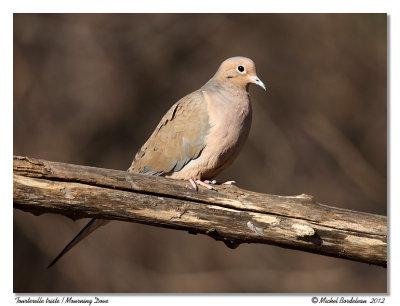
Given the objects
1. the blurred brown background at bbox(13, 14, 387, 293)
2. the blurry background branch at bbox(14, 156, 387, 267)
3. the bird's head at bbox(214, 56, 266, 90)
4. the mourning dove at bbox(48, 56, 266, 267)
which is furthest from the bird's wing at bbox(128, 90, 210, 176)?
the blurred brown background at bbox(13, 14, 387, 293)

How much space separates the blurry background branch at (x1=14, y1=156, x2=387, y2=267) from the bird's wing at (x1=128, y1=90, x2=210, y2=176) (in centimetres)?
48

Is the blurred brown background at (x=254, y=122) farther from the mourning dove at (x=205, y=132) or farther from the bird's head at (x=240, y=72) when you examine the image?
the bird's head at (x=240, y=72)

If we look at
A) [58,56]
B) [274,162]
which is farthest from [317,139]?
Answer: [58,56]

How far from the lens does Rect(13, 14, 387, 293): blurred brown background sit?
6.27 metres

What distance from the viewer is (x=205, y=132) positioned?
3578 millimetres

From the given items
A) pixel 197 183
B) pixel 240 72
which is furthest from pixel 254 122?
pixel 197 183

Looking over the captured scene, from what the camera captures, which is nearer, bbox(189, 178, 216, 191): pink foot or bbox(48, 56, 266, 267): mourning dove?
bbox(189, 178, 216, 191): pink foot

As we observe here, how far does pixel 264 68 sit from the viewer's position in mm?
6867

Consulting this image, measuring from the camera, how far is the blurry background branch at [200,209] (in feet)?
9.20

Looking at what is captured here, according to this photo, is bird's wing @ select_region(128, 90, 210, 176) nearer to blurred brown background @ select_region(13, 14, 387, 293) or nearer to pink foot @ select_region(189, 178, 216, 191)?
pink foot @ select_region(189, 178, 216, 191)

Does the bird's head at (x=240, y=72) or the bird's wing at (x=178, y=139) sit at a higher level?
the bird's head at (x=240, y=72)

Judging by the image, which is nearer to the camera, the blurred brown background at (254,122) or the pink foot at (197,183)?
A: the pink foot at (197,183)


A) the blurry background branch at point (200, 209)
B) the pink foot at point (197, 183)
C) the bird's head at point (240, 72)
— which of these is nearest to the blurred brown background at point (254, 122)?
the bird's head at point (240, 72)

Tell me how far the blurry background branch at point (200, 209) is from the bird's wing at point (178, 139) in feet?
1.57
